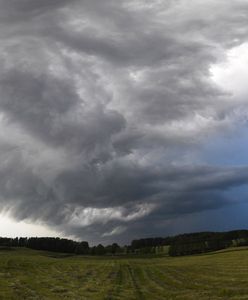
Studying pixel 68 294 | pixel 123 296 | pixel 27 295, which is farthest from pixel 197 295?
pixel 27 295

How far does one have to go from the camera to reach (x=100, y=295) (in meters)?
32.5

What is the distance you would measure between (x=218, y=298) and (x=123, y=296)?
6730 mm

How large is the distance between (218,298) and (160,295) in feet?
15.9

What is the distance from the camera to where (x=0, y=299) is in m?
29.0

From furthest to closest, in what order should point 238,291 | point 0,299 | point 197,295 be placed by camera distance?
1. point 238,291
2. point 197,295
3. point 0,299

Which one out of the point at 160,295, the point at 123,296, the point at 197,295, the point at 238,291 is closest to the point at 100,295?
the point at 123,296

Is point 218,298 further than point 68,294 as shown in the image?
No

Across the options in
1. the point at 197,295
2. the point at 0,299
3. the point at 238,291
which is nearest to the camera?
the point at 0,299

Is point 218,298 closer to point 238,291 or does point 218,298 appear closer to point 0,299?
point 238,291

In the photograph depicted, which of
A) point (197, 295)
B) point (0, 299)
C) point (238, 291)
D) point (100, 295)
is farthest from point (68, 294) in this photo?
point (238, 291)

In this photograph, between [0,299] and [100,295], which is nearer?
[0,299]

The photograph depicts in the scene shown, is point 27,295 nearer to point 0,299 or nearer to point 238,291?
point 0,299

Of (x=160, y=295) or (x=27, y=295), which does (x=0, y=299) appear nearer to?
(x=27, y=295)

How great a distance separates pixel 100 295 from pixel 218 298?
8.55m
